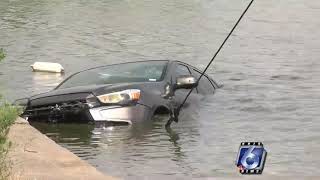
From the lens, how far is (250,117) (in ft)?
46.9

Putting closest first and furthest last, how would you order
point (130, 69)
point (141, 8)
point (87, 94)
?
point (87, 94), point (130, 69), point (141, 8)

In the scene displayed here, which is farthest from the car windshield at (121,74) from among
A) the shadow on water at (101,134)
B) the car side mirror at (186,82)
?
the shadow on water at (101,134)

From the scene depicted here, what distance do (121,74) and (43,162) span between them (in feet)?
17.1

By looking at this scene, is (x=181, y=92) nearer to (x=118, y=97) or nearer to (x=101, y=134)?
(x=118, y=97)

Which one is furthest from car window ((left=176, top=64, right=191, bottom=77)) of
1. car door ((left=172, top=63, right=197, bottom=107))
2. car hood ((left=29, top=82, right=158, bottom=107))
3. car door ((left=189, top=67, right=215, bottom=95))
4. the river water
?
car hood ((left=29, top=82, right=158, bottom=107))

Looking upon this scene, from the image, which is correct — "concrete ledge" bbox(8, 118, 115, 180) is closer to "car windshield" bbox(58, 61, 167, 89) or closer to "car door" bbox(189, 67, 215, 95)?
"car windshield" bbox(58, 61, 167, 89)

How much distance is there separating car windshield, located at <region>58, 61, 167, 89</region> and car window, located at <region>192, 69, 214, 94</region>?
3.17ft

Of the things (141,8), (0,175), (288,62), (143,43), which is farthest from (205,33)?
(0,175)

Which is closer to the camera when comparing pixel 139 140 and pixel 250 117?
pixel 139 140

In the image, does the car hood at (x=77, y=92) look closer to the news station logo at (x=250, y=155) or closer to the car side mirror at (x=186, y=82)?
the car side mirror at (x=186, y=82)

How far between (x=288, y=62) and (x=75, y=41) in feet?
35.8

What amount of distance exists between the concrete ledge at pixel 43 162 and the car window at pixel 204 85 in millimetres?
5041

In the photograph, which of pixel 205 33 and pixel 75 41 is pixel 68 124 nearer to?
pixel 75 41

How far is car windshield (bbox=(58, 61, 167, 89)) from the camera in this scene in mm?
13586
